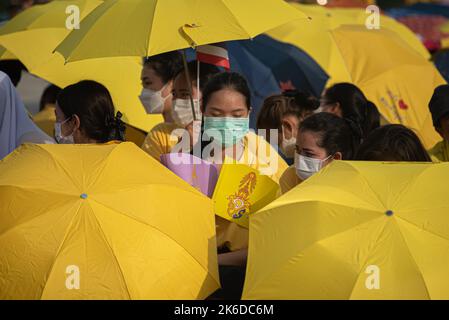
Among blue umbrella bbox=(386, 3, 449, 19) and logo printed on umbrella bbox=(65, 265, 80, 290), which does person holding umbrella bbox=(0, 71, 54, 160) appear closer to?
logo printed on umbrella bbox=(65, 265, 80, 290)

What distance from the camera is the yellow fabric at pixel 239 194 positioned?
208 inches

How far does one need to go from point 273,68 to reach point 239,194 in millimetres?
3599

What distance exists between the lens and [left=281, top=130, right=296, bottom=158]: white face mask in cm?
676

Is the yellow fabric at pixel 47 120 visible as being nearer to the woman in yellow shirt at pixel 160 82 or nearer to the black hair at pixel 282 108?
the woman in yellow shirt at pixel 160 82

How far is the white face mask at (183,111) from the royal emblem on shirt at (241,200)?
4.27ft

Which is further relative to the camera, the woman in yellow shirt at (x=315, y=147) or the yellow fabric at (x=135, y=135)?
the yellow fabric at (x=135, y=135)

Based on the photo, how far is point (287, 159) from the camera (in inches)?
271

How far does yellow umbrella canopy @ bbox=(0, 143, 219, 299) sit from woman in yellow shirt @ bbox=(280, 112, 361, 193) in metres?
0.89

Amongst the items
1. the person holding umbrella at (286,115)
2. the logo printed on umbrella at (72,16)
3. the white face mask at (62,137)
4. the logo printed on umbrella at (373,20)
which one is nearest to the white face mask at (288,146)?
the person holding umbrella at (286,115)

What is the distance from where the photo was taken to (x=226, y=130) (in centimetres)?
573
